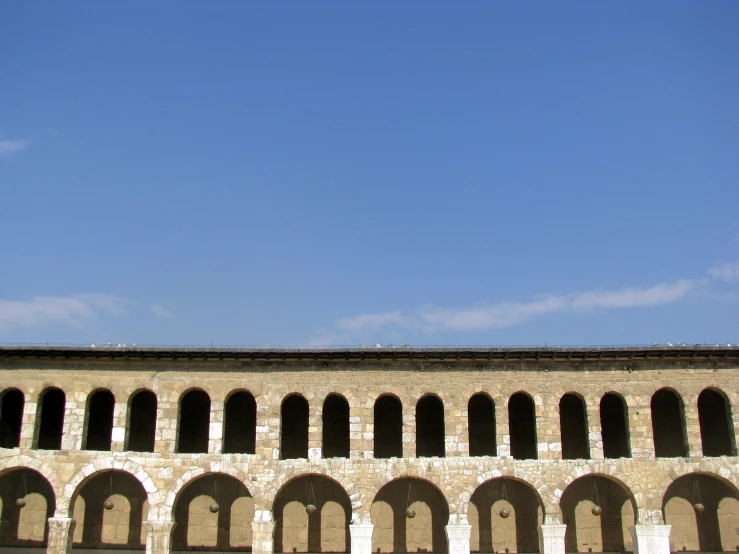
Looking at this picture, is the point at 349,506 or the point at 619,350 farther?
the point at 349,506

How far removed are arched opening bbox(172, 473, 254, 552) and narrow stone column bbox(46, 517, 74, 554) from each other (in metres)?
4.84

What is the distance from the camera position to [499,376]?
34.4 m

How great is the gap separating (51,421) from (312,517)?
12465 millimetres

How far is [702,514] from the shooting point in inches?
1425

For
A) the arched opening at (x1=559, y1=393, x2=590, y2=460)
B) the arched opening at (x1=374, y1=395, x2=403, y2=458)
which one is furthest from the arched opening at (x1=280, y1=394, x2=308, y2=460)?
the arched opening at (x1=559, y1=393, x2=590, y2=460)

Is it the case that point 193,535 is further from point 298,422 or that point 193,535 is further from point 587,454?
point 587,454

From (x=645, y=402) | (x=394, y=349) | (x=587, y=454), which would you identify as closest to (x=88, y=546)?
(x=394, y=349)

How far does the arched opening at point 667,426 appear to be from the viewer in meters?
36.5

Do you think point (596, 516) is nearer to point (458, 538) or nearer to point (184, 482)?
point (458, 538)

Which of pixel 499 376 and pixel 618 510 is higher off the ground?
pixel 499 376

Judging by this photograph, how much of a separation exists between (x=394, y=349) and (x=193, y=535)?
12235mm

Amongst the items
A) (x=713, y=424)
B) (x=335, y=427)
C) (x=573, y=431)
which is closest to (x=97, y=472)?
(x=335, y=427)

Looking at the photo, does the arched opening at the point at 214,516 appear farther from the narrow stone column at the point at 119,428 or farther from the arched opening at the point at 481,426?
the arched opening at the point at 481,426

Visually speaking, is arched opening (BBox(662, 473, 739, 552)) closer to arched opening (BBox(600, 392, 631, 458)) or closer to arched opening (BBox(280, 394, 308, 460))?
arched opening (BBox(600, 392, 631, 458))
